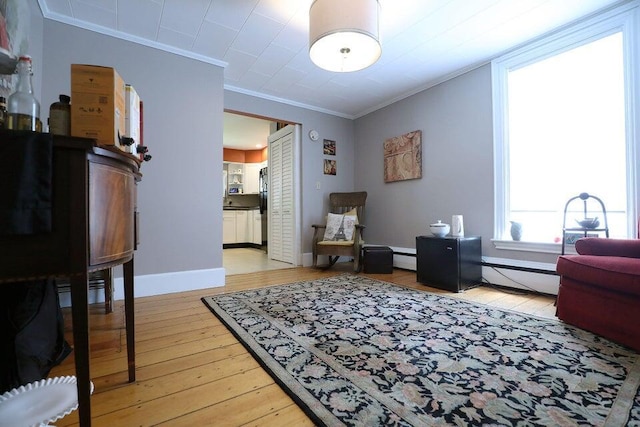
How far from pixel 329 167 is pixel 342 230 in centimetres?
111

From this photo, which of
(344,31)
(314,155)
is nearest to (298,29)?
(344,31)

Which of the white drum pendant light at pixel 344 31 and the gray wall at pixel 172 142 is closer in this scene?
the white drum pendant light at pixel 344 31

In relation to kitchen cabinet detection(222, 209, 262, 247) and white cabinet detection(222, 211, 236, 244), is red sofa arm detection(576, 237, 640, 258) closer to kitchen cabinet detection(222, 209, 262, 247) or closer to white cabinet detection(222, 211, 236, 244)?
kitchen cabinet detection(222, 209, 262, 247)

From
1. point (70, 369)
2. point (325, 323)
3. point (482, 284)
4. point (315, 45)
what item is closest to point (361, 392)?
point (325, 323)

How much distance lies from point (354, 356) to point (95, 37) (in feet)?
10.5

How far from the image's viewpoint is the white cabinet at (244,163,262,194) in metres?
7.33

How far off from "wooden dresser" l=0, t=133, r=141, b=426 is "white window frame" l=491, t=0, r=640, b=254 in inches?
122

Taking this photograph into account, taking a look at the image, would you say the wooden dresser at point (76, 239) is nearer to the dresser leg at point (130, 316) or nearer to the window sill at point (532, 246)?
the dresser leg at point (130, 316)

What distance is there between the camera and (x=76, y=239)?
714mm

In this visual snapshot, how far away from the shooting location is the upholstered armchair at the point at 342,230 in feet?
11.3

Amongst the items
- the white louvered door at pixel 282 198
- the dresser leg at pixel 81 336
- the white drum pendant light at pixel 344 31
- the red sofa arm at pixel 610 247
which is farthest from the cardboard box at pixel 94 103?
the white louvered door at pixel 282 198

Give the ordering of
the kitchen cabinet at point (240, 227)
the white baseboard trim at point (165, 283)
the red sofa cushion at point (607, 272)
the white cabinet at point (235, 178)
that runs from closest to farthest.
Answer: the red sofa cushion at point (607, 272) < the white baseboard trim at point (165, 283) < the kitchen cabinet at point (240, 227) < the white cabinet at point (235, 178)

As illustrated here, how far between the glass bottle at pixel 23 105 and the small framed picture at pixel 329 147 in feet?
11.8

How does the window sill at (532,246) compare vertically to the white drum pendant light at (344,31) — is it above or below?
below
